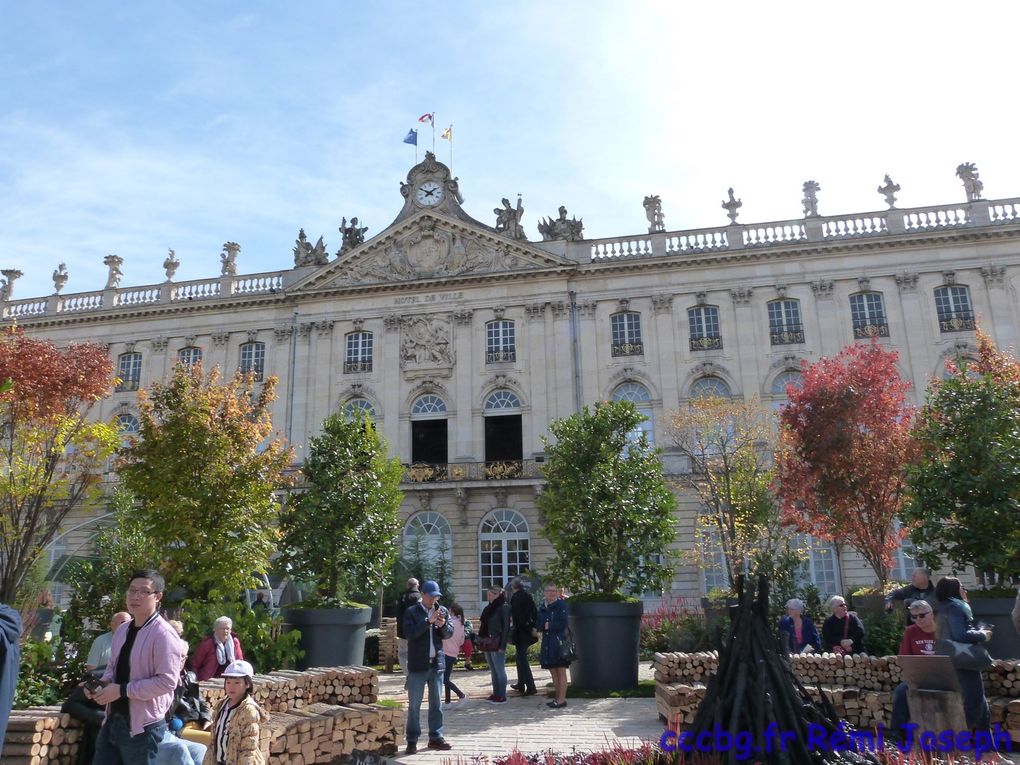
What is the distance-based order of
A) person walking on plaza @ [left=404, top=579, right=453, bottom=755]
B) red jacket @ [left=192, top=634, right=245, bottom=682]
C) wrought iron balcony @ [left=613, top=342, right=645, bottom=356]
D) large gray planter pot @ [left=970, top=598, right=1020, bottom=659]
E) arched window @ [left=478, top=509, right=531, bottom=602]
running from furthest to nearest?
wrought iron balcony @ [left=613, top=342, right=645, bottom=356] → arched window @ [left=478, top=509, right=531, bottom=602] → large gray planter pot @ [left=970, top=598, right=1020, bottom=659] → red jacket @ [left=192, top=634, right=245, bottom=682] → person walking on plaza @ [left=404, top=579, right=453, bottom=755]

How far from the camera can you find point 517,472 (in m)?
27.4

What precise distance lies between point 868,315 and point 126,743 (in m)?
27.2

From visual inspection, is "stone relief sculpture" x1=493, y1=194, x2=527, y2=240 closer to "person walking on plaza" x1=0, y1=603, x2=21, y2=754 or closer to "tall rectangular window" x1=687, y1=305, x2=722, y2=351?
"tall rectangular window" x1=687, y1=305, x2=722, y2=351

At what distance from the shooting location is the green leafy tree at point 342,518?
1250cm

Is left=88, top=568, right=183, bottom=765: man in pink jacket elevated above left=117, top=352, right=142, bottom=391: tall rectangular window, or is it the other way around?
left=117, top=352, right=142, bottom=391: tall rectangular window

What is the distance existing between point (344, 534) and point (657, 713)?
5.55 meters

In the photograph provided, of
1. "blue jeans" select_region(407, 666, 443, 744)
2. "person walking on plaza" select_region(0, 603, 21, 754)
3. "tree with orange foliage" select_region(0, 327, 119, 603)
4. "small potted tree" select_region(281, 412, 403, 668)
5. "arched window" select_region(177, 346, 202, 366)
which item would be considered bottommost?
"blue jeans" select_region(407, 666, 443, 744)

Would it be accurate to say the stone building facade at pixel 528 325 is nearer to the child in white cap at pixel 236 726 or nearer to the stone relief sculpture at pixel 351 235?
the stone relief sculpture at pixel 351 235

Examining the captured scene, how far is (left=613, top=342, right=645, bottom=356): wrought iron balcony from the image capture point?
28344mm

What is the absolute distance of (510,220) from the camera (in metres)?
30.5

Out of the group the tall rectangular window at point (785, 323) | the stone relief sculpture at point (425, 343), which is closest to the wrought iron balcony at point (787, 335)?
the tall rectangular window at point (785, 323)

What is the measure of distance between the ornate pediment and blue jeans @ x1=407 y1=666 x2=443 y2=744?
2229cm

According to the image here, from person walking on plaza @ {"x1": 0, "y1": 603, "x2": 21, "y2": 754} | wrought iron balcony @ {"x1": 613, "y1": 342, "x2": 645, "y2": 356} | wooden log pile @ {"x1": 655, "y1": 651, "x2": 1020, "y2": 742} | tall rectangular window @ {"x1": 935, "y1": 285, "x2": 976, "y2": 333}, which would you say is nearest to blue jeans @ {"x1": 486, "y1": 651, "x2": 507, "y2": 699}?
wooden log pile @ {"x1": 655, "y1": 651, "x2": 1020, "y2": 742}

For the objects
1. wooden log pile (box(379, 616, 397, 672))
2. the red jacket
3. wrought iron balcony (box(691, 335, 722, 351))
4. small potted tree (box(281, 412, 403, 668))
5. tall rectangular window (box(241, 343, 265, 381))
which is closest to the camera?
the red jacket
